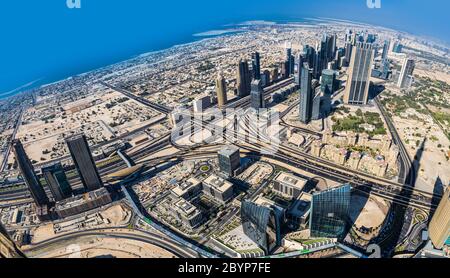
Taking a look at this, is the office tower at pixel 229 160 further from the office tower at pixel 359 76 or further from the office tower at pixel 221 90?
the office tower at pixel 359 76

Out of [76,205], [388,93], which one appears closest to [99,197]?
[76,205]

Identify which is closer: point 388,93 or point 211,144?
point 211,144

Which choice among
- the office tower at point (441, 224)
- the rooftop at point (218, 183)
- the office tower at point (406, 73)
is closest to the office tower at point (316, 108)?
the rooftop at point (218, 183)

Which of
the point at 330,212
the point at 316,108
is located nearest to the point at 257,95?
the point at 316,108

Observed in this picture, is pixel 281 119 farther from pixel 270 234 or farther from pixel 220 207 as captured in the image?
pixel 270 234
